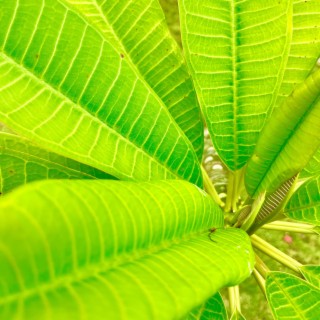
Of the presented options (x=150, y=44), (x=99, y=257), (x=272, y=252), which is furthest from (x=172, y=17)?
(x=99, y=257)

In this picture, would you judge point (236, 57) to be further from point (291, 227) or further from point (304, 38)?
point (291, 227)

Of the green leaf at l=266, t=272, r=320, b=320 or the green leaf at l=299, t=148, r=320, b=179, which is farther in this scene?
the green leaf at l=299, t=148, r=320, b=179

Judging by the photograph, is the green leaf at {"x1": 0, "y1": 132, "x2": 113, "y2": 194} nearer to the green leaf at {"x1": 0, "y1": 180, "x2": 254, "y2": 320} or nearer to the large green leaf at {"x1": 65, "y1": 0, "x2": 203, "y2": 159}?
the large green leaf at {"x1": 65, "y1": 0, "x2": 203, "y2": 159}

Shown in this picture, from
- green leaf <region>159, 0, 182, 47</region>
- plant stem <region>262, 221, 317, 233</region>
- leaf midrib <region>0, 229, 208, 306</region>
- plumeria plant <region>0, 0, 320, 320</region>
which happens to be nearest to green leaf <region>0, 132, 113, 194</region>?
plumeria plant <region>0, 0, 320, 320</region>

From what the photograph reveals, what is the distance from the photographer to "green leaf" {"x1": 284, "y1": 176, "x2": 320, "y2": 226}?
0.77m

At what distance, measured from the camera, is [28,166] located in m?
0.73

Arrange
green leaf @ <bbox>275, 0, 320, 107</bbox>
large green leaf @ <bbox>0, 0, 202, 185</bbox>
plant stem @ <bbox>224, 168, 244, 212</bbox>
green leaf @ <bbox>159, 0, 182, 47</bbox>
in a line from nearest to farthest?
1. large green leaf @ <bbox>0, 0, 202, 185</bbox>
2. green leaf @ <bbox>275, 0, 320, 107</bbox>
3. plant stem @ <bbox>224, 168, 244, 212</bbox>
4. green leaf @ <bbox>159, 0, 182, 47</bbox>

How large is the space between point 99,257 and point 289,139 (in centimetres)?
38

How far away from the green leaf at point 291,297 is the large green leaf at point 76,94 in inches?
11.9

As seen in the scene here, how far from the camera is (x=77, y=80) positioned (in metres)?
0.59

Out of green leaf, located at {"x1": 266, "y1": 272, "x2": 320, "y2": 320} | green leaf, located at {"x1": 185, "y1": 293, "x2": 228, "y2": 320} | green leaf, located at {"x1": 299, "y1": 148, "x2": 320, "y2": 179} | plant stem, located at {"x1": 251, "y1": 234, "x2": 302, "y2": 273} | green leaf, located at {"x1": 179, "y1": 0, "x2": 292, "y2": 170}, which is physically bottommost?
green leaf, located at {"x1": 185, "y1": 293, "x2": 228, "y2": 320}

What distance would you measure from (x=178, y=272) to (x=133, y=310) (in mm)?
86

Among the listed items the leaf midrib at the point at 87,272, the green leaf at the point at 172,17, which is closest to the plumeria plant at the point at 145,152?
the leaf midrib at the point at 87,272

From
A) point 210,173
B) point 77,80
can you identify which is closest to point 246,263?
point 77,80
